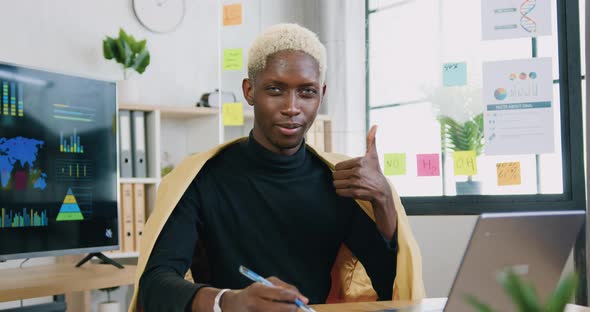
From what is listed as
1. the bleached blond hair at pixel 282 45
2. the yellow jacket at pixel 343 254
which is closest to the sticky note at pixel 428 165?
the yellow jacket at pixel 343 254

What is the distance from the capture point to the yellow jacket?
4.87ft

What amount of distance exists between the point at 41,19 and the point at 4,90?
55.0 inches

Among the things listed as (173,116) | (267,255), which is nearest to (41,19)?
(173,116)

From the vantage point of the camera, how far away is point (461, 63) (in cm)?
273

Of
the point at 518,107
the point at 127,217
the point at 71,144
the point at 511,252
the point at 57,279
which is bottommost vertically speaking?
the point at 57,279

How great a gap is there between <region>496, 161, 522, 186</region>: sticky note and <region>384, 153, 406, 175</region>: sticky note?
0.40 meters

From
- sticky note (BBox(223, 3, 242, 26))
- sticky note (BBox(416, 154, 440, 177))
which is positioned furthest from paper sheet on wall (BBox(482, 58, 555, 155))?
sticky note (BBox(223, 3, 242, 26))

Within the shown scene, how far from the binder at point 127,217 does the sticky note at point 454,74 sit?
1608 mm

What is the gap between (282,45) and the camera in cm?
160

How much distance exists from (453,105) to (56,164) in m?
1.54

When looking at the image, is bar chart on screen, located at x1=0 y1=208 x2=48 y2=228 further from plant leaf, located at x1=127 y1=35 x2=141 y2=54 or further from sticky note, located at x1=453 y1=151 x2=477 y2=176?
sticky note, located at x1=453 y1=151 x2=477 y2=176

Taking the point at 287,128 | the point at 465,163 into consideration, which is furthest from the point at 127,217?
the point at 287,128

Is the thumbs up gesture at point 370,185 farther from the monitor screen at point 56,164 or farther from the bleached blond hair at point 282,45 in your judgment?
the monitor screen at point 56,164

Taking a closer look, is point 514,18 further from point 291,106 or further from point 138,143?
point 138,143
